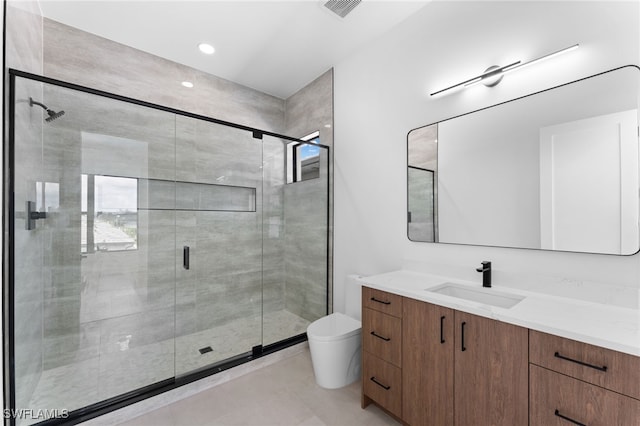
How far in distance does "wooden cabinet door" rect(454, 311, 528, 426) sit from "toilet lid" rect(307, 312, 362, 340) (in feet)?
2.77

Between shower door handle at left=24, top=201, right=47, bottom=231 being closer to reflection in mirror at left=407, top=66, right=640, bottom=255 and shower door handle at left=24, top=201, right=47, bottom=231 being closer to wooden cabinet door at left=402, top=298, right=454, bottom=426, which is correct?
wooden cabinet door at left=402, top=298, right=454, bottom=426

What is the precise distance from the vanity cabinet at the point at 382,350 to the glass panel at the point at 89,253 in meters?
1.50

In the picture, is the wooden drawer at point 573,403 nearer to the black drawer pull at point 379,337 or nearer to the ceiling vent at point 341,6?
the black drawer pull at point 379,337

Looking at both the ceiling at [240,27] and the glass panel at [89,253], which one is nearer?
the glass panel at [89,253]

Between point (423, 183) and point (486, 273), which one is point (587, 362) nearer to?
point (486, 273)

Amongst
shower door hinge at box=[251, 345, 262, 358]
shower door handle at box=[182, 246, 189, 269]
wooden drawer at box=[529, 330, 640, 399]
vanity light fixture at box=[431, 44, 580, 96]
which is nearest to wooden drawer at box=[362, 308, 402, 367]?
wooden drawer at box=[529, 330, 640, 399]

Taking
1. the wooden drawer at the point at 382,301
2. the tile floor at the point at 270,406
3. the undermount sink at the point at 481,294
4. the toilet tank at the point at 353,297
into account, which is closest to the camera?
the undermount sink at the point at 481,294

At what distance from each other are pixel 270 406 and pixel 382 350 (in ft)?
2.83

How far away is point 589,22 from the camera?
4.32ft

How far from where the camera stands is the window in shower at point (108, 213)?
78.2 inches

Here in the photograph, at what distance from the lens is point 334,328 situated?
219cm

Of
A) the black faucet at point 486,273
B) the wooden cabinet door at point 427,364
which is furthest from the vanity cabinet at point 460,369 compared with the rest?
the black faucet at point 486,273

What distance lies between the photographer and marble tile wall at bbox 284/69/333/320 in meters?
2.84

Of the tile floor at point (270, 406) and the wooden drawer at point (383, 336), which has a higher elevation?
the wooden drawer at point (383, 336)
